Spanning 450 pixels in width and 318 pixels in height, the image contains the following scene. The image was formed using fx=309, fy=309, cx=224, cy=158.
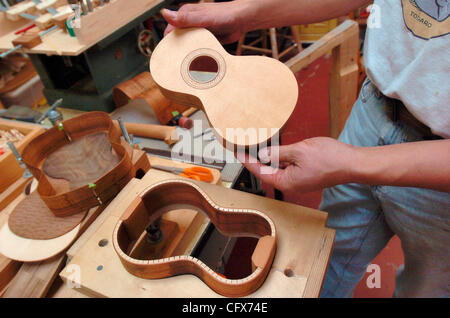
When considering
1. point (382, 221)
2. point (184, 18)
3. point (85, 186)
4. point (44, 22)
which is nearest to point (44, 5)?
point (44, 22)

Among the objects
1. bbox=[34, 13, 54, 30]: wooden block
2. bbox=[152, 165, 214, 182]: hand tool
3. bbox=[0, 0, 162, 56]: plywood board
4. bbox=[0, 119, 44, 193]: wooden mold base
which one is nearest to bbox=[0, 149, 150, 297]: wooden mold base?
bbox=[152, 165, 214, 182]: hand tool

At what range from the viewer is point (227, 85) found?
0.84m

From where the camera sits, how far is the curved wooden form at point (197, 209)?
63cm

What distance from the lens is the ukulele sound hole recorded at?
2.98ft

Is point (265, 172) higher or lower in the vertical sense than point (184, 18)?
lower

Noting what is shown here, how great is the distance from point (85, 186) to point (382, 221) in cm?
95

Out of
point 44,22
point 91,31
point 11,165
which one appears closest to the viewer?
point 11,165

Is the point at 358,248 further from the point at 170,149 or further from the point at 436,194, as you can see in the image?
the point at 170,149

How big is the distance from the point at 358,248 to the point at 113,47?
1.50 metres

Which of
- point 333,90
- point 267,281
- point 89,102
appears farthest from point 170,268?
point 333,90

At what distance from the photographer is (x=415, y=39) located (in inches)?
28.9

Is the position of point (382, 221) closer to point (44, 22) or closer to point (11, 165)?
point (11, 165)

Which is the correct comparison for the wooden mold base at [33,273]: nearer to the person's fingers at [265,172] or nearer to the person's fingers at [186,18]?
the person's fingers at [265,172]

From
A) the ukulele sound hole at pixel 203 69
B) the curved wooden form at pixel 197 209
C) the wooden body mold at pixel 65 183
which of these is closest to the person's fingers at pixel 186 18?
the ukulele sound hole at pixel 203 69
